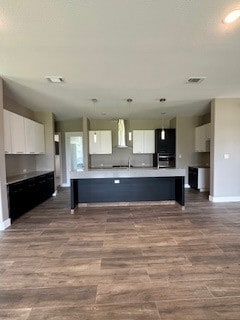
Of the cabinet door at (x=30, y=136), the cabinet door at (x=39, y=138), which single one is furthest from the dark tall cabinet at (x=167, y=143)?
the cabinet door at (x=30, y=136)

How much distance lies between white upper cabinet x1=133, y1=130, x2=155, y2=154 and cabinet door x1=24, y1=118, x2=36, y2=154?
3.60 meters

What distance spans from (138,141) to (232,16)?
5.58 meters

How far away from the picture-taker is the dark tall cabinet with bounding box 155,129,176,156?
766cm

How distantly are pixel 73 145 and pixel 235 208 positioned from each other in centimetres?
598

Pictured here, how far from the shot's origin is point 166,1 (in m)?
2.12

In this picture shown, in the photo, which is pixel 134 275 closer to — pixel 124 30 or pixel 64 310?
pixel 64 310

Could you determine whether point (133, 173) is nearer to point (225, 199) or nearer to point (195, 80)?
point (195, 80)

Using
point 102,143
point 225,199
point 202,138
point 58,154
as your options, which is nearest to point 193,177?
point 202,138

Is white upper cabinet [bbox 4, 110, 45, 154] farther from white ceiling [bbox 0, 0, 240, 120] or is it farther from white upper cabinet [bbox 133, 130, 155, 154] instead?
white upper cabinet [bbox 133, 130, 155, 154]

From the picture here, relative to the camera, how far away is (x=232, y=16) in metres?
Answer: 2.34

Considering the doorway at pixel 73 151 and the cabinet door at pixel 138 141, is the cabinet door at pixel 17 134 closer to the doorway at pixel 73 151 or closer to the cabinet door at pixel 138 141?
the doorway at pixel 73 151

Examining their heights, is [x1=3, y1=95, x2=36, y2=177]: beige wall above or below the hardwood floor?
above

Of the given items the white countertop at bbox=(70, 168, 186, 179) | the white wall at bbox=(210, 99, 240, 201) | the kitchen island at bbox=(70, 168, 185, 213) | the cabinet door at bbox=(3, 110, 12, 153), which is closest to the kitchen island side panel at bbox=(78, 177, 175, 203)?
the kitchen island at bbox=(70, 168, 185, 213)

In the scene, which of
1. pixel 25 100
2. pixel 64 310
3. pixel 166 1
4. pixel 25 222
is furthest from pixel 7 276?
pixel 25 100
